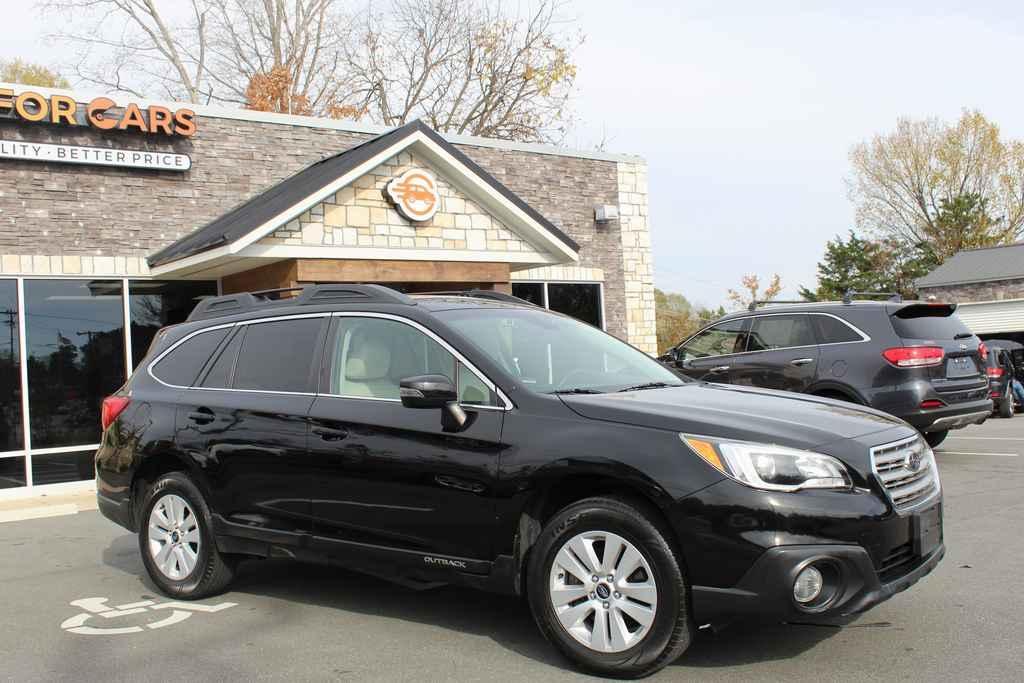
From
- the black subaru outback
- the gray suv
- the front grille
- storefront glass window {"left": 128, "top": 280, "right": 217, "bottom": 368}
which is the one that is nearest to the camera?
the black subaru outback

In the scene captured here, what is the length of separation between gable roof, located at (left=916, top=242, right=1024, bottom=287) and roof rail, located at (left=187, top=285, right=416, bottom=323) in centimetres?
3950

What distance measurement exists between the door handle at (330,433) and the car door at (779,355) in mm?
6436

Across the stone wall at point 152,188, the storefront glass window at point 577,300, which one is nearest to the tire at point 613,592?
the stone wall at point 152,188

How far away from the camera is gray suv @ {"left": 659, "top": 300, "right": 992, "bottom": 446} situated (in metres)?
9.68

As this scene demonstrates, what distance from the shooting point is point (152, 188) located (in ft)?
45.1

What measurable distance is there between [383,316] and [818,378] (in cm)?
621

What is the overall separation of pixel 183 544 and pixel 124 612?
20.4 inches

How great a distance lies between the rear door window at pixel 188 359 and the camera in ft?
21.0

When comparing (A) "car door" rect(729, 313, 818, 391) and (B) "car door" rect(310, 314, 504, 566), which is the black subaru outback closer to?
(B) "car door" rect(310, 314, 504, 566)

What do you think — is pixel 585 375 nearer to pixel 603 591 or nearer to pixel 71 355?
pixel 603 591

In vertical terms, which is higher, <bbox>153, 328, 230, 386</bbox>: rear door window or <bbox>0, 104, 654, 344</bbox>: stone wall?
<bbox>0, 104, 654, 344</bbox>: stone wall

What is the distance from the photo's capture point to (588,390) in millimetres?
5012

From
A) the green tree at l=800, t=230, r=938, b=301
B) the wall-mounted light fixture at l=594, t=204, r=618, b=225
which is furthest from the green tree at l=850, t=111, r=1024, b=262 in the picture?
the wall-mounted light fixture at l=594, t=204, r=618, b=225

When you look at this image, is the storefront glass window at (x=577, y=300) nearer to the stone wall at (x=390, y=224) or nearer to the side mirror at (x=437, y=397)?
the stone wall at (x=390, y=224)
